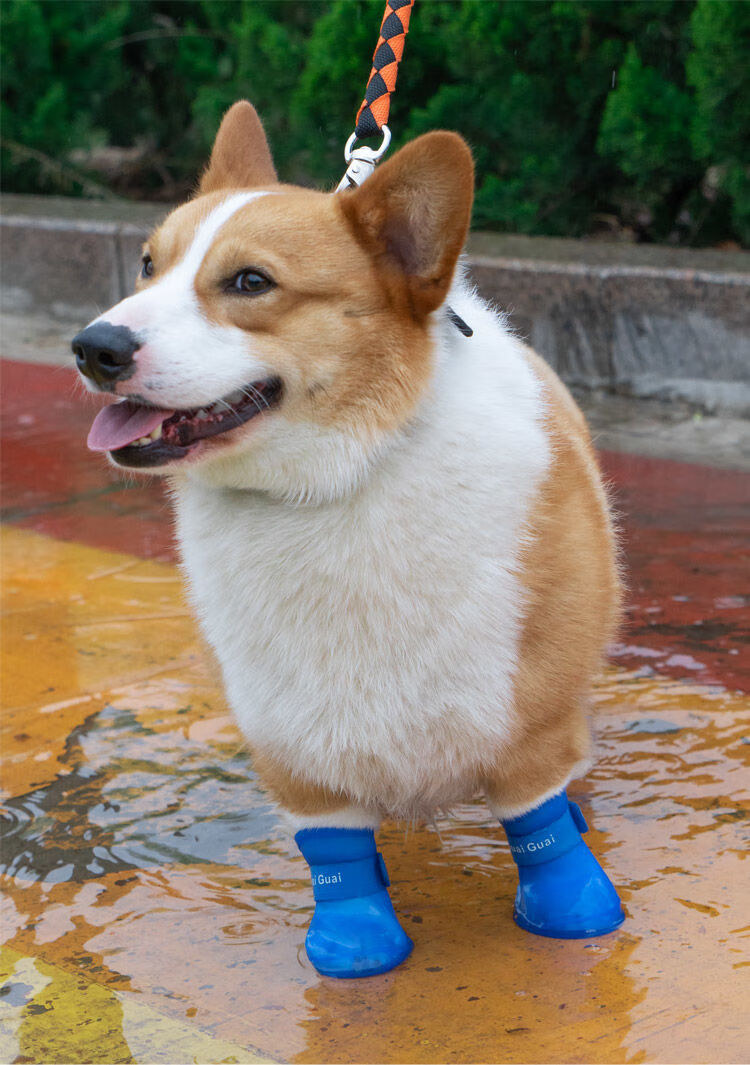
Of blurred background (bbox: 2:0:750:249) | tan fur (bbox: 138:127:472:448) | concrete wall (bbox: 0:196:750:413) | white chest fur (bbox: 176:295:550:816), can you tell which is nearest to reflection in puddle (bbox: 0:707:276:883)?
white chest fur (bbox: 176:295:550:816)

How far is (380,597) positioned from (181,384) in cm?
51

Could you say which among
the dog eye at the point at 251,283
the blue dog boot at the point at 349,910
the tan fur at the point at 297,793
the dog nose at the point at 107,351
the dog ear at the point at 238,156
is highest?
the dog ear at the point at 238,156

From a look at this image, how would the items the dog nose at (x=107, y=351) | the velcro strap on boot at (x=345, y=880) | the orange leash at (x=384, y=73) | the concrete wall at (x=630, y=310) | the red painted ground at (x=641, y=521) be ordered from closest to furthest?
1. the dog nose at (x=107, y=351)
2. the velcro strap on boot at (x=345, y=880)
3. the orange leash at (x=384, y=73)
4. the red painted ground at (x=641, y=521)
5. the concrete wall at (x=630, y=310)

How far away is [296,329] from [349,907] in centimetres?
110

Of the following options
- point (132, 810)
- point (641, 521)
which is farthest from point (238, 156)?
point (641, 521)

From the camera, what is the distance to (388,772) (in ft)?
7.98

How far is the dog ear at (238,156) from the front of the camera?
2844mm

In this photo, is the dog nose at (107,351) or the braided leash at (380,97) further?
the braided leash at (380,97)

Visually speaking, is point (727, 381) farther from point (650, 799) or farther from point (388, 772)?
point (388, 772)

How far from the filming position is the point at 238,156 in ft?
9.38

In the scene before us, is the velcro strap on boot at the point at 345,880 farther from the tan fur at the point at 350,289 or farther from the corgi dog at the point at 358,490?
the tan fur at the point at 350,289

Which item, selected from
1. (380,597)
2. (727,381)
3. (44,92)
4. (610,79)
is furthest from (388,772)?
(44,92)

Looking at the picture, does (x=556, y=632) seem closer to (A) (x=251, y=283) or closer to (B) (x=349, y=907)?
(B) (x=349, y=907)

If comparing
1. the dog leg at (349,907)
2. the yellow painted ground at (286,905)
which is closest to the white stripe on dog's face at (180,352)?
the dog leg at (349,907)
